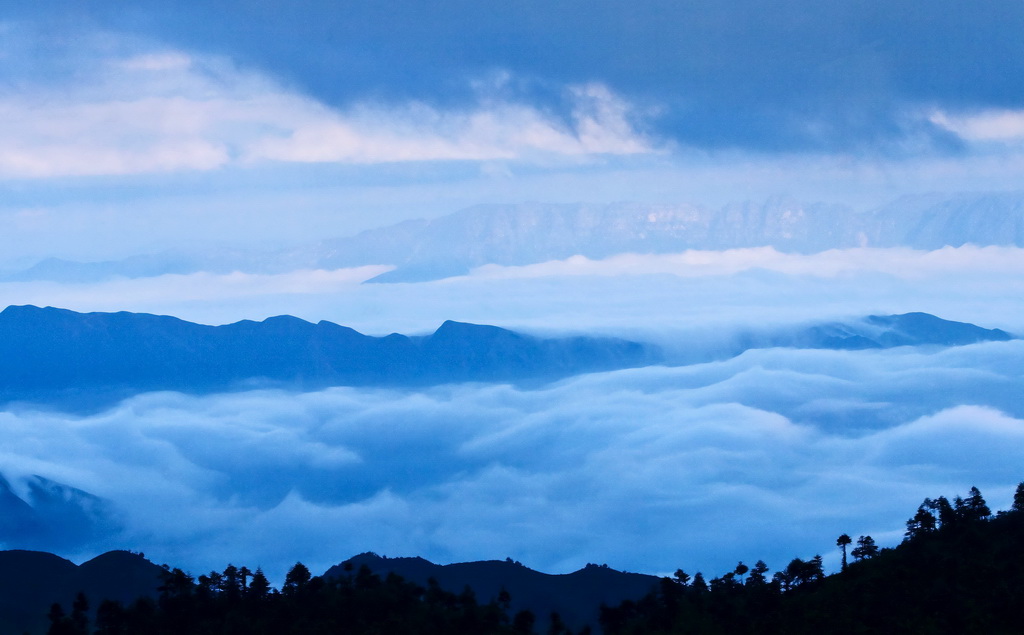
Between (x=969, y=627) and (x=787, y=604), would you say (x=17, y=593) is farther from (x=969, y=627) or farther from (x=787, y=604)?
(x=969, y=627)

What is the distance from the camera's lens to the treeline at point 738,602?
81.8 meters

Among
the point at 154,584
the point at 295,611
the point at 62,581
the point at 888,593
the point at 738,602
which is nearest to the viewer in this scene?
the point at 888,593

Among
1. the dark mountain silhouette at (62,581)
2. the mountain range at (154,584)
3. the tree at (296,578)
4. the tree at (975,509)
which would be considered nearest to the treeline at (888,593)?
the tree at (975,509)

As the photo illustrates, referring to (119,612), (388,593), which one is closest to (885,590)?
(388,593)

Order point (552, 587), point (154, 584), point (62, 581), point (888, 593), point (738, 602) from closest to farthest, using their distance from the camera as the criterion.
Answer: point (888, 593)
point (738, 602)
point (62, 581)
point (154, 584)
point (552, 587)

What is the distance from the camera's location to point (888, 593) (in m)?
85.2

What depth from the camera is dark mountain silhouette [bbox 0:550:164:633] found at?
585 ft

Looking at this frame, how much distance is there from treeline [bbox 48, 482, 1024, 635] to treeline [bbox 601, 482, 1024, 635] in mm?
127

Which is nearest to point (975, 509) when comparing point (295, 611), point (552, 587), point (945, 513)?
point (945, 513)

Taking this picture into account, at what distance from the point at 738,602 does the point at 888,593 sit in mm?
13174

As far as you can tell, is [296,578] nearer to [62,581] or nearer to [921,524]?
[921,524]

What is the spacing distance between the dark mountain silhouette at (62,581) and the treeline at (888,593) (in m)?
107

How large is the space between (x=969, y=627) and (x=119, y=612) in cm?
7008

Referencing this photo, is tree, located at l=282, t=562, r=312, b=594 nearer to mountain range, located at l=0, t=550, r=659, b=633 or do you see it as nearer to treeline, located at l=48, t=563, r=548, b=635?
treeline, located at l=48, t=563, r=548, b=635
